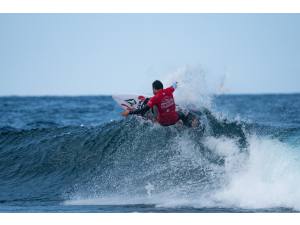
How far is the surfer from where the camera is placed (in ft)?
27.7

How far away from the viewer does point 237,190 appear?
25.9ft

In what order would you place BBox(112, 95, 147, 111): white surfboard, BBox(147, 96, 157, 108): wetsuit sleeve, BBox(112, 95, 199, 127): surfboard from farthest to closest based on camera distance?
BBox(112, 95, 147, 111): white surfboard → BBox(112, 95, 199, 127): surfboard → BBox(147, 96, 157, 108): wetsuit sleeve

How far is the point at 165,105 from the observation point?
8.61 metres

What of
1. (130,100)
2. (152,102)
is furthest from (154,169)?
(152,102)

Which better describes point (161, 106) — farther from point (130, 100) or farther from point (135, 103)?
point (130, 100)

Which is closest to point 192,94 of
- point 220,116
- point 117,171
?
point 220,116

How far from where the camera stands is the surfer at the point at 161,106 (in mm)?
8445

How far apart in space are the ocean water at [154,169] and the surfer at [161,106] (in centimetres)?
77

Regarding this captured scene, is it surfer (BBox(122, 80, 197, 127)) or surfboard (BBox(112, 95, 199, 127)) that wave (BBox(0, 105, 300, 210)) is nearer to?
surfboard (BBox(112, 95, 199, 127))

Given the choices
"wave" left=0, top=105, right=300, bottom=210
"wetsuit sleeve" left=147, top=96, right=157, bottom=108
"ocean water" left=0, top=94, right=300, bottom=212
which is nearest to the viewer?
"ocean water" left=0, top=94, right=300, bottom=212

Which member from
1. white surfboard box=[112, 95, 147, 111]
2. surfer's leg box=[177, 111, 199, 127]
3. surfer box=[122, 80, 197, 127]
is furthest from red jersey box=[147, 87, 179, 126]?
white surfboard box=[112, 95, 147, 111]

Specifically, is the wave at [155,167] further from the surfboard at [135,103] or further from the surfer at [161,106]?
the surfer at [161,106]

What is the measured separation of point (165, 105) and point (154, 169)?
1.67 meters

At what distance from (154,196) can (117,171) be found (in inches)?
63.3
